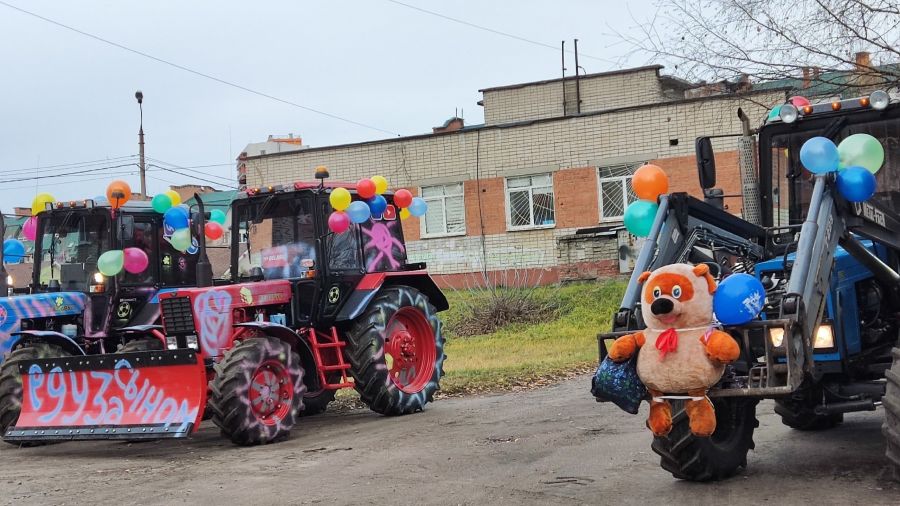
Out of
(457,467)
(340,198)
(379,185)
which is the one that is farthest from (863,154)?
(379,185)

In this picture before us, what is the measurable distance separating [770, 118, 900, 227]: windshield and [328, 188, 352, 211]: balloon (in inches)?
186

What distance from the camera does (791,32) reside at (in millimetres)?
12445

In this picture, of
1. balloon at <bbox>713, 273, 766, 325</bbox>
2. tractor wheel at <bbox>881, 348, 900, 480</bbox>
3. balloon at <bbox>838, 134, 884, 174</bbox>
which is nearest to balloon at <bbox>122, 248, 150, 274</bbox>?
balloon at <bbox>713, 273, 766, 325</bbox>

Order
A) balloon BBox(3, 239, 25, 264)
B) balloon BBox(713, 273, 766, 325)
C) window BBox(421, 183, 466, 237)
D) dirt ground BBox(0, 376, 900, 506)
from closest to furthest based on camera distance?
1. balloon BBox(713, 273, 766, 325)
2. dirt ground BBox(0, 376, 900, 506)
3. balloon BBox(3, 239, 25, 264)
4. window BBox(421, 183, 466, 237)

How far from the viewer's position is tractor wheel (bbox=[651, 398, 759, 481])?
7.12 meters

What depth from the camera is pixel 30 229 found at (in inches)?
516

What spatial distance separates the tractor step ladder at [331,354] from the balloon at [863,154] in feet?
20.7

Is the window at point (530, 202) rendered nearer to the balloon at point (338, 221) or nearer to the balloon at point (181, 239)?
the balloon at point (181, 239)

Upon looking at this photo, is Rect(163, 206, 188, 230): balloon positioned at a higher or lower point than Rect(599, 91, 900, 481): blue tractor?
higher

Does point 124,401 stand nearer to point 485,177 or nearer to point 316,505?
point 316,505

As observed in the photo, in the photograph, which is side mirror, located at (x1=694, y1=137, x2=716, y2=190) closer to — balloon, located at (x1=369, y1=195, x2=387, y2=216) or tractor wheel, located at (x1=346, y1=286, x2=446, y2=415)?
tractor wheel, located at (x1=346, y1=286, x2=446, y2=415)

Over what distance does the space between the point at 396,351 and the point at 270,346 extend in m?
2.40

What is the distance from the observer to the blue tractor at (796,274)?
260 inches

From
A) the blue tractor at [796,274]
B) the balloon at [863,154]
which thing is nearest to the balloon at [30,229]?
the blue tractor at [796,274]
